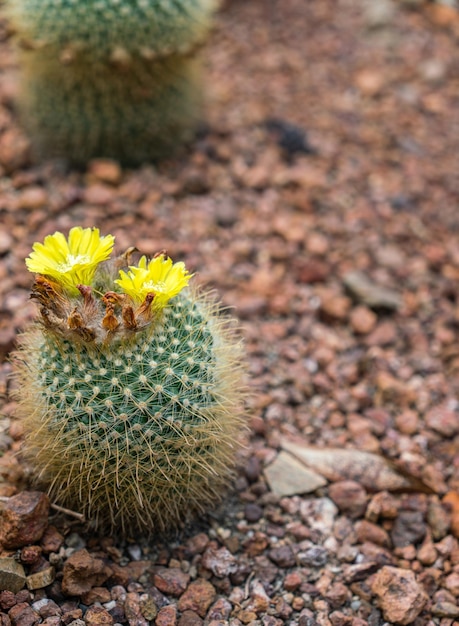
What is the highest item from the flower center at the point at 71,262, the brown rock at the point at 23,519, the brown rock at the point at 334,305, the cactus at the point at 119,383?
the flower center at the point at 71,262

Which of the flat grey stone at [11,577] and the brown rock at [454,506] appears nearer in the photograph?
the flat grey stone at [11,577]

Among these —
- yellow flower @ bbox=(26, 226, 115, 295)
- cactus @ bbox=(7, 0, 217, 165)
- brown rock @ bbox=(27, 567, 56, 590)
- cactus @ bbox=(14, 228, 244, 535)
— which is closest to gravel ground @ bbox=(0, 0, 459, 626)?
brown rock @ bbox=(27, 567, 56, 590)

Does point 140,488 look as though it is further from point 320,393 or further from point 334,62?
point 334,62

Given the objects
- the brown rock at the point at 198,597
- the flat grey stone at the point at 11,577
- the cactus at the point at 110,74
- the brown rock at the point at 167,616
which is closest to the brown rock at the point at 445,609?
the brown rock at the point at 198,597

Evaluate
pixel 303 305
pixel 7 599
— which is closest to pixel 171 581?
pixel 7 599

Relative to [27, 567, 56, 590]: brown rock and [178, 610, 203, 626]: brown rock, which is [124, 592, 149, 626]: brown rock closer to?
[178, 610, 203, 626]: brown rock

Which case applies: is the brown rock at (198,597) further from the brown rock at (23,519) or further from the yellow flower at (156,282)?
the yellow flower at (156,282)

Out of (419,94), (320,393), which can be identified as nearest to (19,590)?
(320,393)
